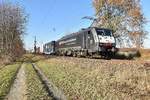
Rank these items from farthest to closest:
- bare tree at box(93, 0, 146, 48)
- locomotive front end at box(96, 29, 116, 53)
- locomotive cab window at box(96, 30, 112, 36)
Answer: bare tree at box(93, 0, 146, 48)
locomotive cab window at box(96, 30, 112, 36)
locomotive front end at box(96, 29, 116, 53)

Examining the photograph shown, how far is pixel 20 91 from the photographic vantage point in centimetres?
1559

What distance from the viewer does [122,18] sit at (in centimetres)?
5122

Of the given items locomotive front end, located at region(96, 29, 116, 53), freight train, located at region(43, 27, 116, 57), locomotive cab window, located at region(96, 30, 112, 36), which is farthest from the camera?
locomotive cab window, located at region(96, 30, 112, 36)

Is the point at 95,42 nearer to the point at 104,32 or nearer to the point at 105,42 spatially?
the point at 105,42

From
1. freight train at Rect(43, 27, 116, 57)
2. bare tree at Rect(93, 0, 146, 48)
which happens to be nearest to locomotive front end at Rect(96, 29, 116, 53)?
freight train at Rect(43, 27, 116, 57)

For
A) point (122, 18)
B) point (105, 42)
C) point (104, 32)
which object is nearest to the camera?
point (105, 42)

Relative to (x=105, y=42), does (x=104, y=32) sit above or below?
above

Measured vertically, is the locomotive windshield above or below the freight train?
above

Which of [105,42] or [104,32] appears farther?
[104,32]

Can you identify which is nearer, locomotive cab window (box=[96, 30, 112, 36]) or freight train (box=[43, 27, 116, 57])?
freight train (box=[43, 27, 116, 57])

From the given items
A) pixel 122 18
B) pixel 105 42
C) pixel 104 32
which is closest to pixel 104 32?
pixel 104 32

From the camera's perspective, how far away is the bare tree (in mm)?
49500

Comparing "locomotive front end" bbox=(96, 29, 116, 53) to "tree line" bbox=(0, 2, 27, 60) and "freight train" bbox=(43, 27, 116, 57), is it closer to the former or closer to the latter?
"freight train" bbox=(43, 27, 116, 57)

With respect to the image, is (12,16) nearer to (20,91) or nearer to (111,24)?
(111,24)
